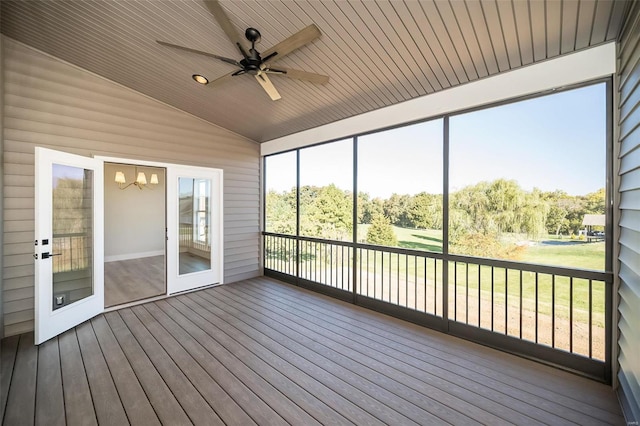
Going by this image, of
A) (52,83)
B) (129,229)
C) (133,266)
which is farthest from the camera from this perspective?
(129,229)

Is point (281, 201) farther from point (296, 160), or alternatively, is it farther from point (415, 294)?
point (415, 294)

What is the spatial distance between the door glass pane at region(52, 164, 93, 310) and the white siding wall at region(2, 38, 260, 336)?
0.31m

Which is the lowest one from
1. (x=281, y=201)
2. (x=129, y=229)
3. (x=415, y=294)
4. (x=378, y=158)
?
(x=415, y=294)

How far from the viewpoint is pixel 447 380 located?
2291mm

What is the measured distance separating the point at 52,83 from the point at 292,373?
437 cm

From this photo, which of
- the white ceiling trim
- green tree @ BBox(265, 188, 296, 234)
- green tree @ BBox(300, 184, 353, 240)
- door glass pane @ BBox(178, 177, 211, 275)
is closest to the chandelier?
door glass pane @ BBox(178, 177, 211, 275)

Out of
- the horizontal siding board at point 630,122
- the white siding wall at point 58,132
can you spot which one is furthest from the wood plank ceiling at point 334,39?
the horizontal siding board at point 630,122

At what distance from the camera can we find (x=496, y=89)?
275 centimetres

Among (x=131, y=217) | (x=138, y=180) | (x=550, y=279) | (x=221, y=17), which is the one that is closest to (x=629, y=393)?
(x=550, y=279)

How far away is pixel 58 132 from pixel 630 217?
225 inches

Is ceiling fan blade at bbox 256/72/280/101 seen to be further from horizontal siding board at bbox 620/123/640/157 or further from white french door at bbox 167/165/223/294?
horizontal siding board at bbox 620/123/640/157

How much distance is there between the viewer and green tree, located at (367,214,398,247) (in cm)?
383

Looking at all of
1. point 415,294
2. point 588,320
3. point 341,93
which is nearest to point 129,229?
point 341,93

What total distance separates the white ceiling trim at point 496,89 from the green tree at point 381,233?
130 centimetres
